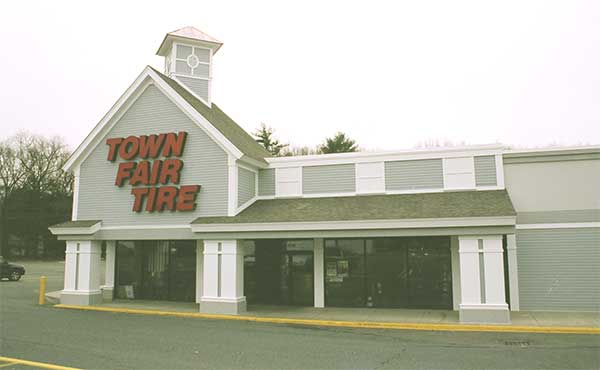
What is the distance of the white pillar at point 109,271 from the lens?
21312 mm

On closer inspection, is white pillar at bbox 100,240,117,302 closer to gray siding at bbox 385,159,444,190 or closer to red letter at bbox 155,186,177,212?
red letter at bbox 155,186,177,212

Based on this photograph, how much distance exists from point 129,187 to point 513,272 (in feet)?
48.9

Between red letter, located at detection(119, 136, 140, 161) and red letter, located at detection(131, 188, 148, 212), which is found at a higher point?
red letter, located at detection(119, 136, 140, 161)

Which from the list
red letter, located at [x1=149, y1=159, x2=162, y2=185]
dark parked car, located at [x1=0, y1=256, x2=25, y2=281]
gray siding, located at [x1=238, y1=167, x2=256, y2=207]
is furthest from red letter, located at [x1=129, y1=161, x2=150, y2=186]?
dark parked car, located at [x1=0, y1=256, x2=25, y2=281]

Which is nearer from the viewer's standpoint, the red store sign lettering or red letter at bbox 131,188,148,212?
the red store sign lettering

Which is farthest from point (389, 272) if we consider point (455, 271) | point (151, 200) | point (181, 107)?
point (181, 107)

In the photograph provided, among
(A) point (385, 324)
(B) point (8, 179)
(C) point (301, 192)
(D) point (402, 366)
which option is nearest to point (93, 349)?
(D) point (402, 366)

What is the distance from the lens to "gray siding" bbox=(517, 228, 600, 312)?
16.8m

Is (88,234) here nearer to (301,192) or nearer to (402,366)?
(301,192)

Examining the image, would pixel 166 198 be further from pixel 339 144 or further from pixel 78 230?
pixel 339 144

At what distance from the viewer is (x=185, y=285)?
20.5m

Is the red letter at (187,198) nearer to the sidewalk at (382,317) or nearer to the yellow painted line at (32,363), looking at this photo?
the sidewalk at (382,317)

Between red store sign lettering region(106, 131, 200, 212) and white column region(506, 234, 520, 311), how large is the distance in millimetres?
11516

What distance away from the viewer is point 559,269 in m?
17.1
